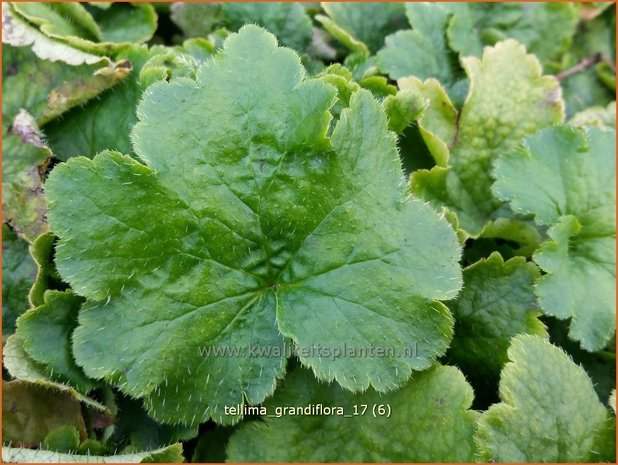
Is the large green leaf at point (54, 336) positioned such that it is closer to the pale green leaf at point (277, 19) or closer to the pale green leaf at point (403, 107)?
the pale green leaf at point (403, 107)

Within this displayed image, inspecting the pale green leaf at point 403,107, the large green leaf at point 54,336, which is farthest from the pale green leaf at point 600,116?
the large green leaf at point 54,336

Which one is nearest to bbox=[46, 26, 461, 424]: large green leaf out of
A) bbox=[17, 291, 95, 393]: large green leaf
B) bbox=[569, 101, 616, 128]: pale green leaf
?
bbox=[17, 291, 95, 393]: large green leaf

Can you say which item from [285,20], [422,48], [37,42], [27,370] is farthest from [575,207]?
[37,42]

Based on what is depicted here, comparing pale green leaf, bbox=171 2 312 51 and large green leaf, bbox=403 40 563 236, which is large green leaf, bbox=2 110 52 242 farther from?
large green leaf, bbox=403 40 563 236

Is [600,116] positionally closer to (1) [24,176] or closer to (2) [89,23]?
(2) [89,23]

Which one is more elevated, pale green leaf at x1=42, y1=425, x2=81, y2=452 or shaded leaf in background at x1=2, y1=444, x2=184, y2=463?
shaded leaf in background at x1=2, y1=444, x2=184, y2=463

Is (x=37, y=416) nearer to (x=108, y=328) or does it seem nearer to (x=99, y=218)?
(x=108, y=328)

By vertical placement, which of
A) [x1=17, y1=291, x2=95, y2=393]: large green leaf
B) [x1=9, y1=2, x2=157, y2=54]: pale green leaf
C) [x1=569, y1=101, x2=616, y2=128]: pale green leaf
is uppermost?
[x1=569, y1=101, x2=616, y2=128]: pale green leaf

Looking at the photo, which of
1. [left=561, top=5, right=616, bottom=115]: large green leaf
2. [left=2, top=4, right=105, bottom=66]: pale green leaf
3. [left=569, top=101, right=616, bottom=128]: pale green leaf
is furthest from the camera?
[left=561, top=5, right=616, bottom=115]: large green leaf
